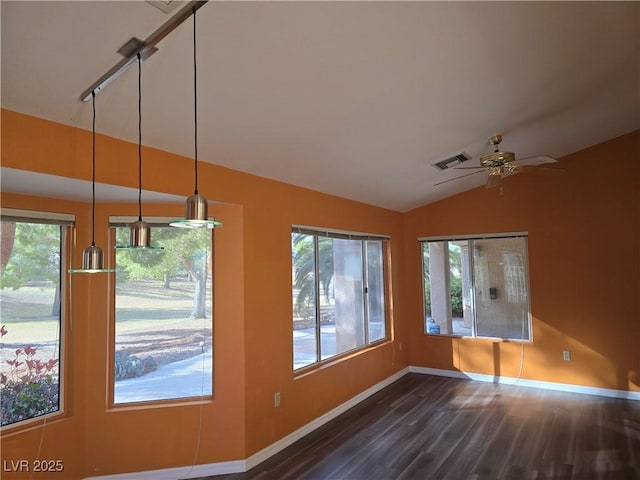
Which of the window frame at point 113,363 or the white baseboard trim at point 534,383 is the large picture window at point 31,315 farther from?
the white baseboard trim at point 534,383

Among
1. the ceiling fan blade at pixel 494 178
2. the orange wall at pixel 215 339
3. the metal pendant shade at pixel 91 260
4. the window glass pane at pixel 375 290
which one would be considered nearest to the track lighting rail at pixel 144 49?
the orange wall at pixel 215 339

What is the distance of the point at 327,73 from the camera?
86.0 inches

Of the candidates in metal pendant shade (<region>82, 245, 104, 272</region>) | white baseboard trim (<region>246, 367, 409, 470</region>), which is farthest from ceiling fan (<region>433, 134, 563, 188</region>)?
metal pendant shade (<region>82, 245, 104, 272</region>)

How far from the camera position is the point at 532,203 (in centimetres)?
506

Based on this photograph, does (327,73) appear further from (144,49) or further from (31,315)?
(31,315)

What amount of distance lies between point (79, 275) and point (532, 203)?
5.18 metres

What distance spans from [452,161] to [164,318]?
10.6 ft

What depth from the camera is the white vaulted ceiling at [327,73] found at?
1.67 metres

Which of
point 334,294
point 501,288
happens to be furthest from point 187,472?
point 501,288

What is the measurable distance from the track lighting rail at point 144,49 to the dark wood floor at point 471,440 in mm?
2799

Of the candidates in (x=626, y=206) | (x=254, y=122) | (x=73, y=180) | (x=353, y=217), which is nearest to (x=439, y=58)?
(x=254, y=122)

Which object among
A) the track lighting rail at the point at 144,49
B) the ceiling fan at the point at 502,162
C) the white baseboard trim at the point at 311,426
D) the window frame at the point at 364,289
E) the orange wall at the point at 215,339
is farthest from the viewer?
the window frame at the point at 364,289

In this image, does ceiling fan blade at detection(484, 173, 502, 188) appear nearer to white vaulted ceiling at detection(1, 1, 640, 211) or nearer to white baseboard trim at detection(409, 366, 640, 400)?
white vaulted ceiling at detection(1, 1, 640, 211)

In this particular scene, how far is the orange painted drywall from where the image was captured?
4.54 meters
